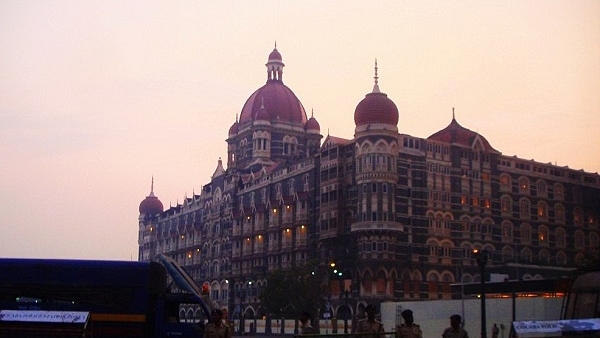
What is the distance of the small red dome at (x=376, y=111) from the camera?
7462cm

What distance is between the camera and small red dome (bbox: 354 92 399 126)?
74.6m

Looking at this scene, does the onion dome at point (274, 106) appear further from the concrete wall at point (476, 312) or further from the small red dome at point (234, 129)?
the concrete wall at point (476, 312)

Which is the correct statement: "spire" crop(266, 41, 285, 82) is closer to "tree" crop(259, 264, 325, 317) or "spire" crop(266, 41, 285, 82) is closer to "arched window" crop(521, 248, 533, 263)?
"tree" crop(259, 264, 325, 317)

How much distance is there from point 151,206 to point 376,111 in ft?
215

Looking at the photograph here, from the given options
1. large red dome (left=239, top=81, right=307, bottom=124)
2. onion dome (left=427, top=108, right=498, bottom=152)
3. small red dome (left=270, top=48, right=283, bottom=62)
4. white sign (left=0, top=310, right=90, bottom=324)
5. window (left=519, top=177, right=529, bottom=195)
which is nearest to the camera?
white sign (left=0, top=310, right=90, bottom=324)

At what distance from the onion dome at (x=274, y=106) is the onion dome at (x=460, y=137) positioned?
26.8 metres

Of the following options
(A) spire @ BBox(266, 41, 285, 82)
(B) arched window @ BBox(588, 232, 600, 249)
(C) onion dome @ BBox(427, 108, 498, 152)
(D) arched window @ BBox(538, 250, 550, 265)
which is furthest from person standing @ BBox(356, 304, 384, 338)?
(A) spire @ BBox(266, 41, 285, 82)

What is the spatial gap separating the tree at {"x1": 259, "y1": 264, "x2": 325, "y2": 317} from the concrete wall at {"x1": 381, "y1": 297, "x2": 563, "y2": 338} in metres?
15.5

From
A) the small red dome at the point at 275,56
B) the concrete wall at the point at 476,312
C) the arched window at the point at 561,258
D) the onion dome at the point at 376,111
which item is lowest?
the concrete wall at the point at 476,312

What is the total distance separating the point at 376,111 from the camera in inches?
2938

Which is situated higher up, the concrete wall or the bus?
the bus

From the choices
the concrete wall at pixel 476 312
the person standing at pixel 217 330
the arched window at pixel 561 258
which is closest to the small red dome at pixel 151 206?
the arched window at pixel 561 258

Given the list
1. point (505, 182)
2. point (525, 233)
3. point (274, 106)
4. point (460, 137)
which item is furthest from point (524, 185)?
point (274, 106)

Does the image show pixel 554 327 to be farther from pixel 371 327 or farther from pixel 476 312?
pixel 476 312
